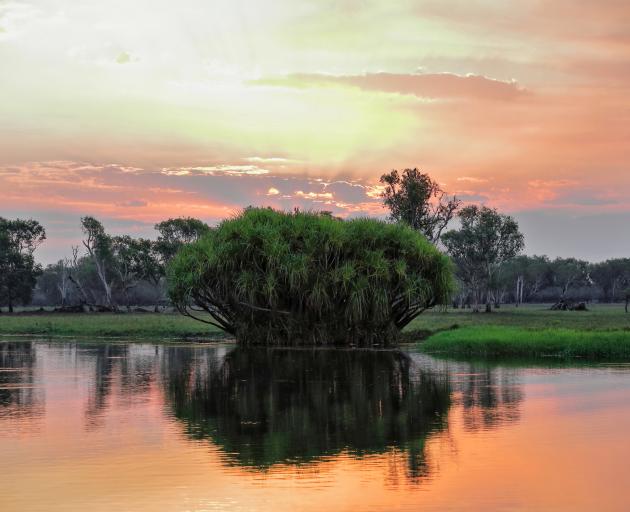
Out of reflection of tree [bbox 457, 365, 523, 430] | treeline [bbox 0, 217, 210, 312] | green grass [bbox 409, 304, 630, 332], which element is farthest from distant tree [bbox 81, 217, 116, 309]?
reflection of tree [bbox 457, 365, 523, 430]

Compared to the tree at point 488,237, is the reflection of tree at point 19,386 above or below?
below

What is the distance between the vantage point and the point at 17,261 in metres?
122

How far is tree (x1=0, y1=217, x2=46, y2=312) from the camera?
120 meters

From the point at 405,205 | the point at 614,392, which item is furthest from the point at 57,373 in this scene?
the point at 405,205

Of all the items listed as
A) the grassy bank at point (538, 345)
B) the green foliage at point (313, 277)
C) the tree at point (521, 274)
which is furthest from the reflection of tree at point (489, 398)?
the tree at point (521, 274)

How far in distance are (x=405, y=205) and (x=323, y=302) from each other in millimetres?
Answer: 56412

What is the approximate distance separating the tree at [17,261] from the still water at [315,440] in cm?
9320

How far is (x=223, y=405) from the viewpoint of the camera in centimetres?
2391

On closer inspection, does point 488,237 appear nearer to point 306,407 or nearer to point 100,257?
point 100,257

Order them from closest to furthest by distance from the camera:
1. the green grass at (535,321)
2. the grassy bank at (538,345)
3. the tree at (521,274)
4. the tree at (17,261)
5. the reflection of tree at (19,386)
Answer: the reflection of tree at (19,386) < the grassy bank at (538,345) < the green grass at (535,321) < the tree at (17,261) < the tree at (521,274)

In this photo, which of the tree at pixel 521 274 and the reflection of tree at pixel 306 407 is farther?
the tree at pixel 521 274

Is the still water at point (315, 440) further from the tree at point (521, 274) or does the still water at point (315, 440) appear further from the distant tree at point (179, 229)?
the tree at point (521, 274)

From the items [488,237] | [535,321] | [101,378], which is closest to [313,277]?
[101,378]

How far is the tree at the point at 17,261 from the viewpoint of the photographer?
395 ft
